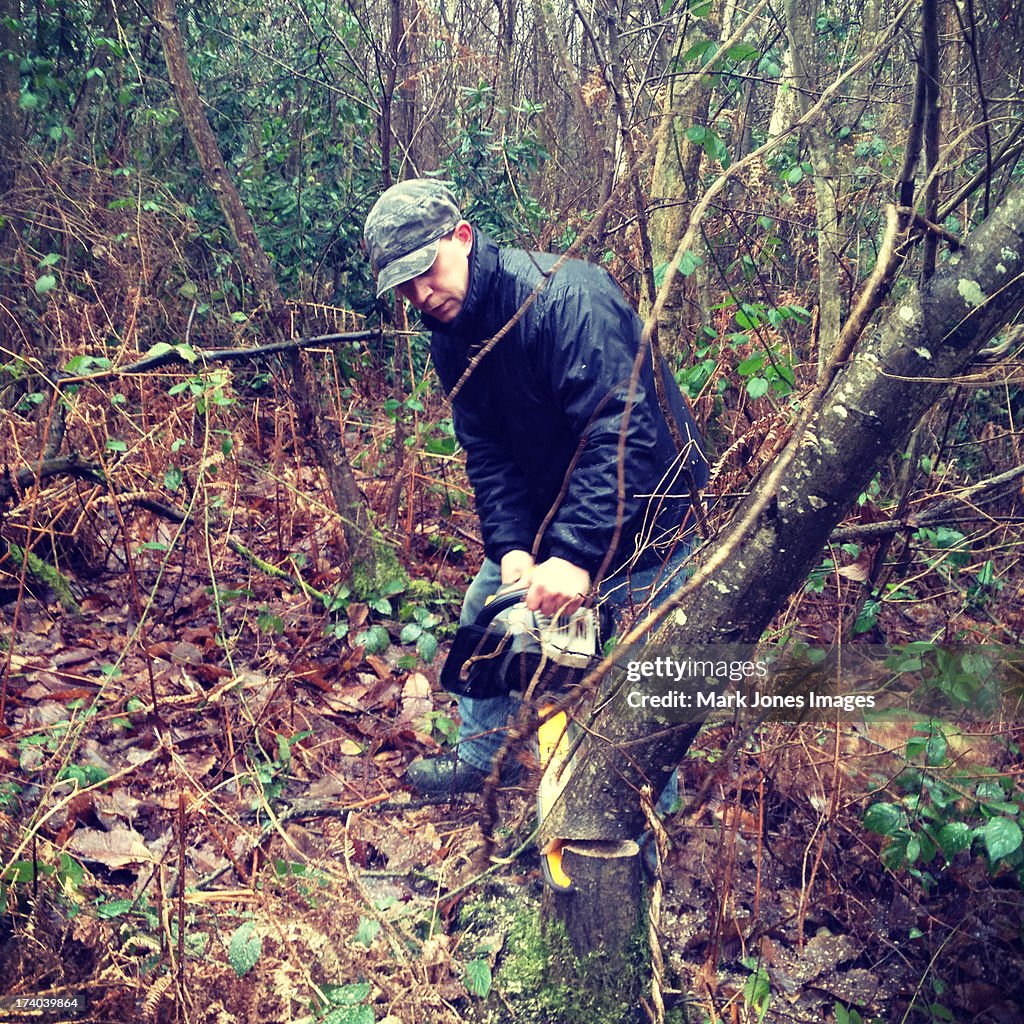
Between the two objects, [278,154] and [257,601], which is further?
[278,154]

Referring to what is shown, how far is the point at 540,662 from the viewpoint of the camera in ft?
7.30

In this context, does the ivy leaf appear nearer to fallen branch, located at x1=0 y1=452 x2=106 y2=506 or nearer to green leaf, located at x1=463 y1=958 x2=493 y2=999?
green leaf, located at x1=463 y1=958 x2=493 y2=999

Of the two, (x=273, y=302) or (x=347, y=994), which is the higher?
(x=273, y=302)

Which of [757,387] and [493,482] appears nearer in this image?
[757,387]

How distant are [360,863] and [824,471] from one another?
6.37ft

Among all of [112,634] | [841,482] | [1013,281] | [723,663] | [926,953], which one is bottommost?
[926,953]

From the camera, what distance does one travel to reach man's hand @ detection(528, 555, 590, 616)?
2.33m

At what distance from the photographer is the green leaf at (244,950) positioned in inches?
77.1

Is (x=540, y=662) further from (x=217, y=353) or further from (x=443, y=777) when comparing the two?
(x=217, y=353)

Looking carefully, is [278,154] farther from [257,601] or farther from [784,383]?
[784,383]

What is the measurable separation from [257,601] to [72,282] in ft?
9.80

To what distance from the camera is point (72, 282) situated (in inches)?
216

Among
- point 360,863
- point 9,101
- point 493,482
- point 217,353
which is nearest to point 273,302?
point 217,353

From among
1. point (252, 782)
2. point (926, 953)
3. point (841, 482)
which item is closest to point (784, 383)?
point (841, 482)
